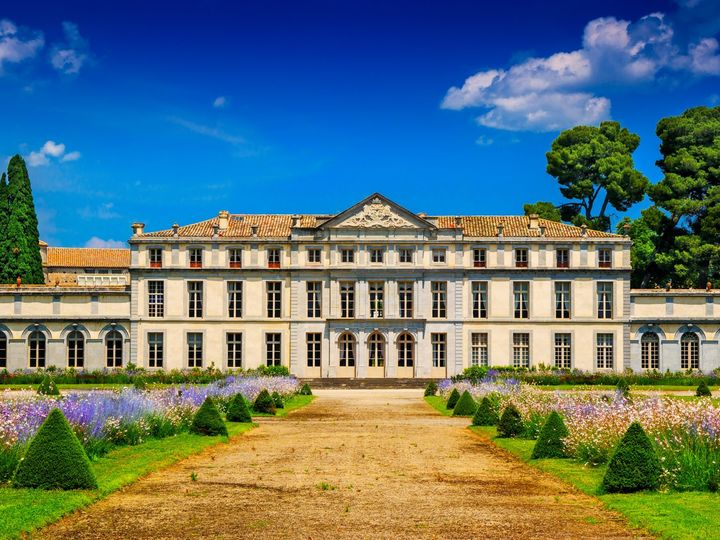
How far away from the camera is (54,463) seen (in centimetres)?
1328

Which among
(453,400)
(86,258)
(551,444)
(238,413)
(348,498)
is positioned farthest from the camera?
(86,258)

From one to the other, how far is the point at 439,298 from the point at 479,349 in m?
4.05

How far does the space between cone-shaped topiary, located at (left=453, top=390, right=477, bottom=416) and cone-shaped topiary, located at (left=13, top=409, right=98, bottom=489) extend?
58.4 ft

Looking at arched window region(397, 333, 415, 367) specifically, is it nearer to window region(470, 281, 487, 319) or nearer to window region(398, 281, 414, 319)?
window region(398, 281, 414, 319)

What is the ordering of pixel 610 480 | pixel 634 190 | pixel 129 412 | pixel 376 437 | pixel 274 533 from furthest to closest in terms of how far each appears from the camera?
pixel 634 190 → pixel 376 437 → pixel 129 412 → pixel 610 480 → pixel 274 533

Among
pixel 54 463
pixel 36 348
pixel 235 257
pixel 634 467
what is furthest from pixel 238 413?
pixel 36 348

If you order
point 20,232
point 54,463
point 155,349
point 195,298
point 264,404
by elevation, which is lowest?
point 264,404

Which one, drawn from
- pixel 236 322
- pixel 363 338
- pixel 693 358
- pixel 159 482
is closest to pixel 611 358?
pixel 693 358

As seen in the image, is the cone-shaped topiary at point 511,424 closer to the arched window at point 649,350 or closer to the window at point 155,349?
the arched window at point 649,350

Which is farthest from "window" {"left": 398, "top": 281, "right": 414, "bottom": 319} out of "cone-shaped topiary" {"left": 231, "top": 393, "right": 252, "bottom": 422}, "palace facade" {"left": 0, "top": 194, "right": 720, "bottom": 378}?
"cone-shaped topiary" {"left": 231, "top": 393, "right": 252, "bottom": 422}

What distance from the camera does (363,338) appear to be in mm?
56219

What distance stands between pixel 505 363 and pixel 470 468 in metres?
40.5

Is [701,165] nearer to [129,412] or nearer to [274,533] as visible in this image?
[129,412]

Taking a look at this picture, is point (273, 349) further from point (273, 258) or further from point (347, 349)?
point (273, 258)
